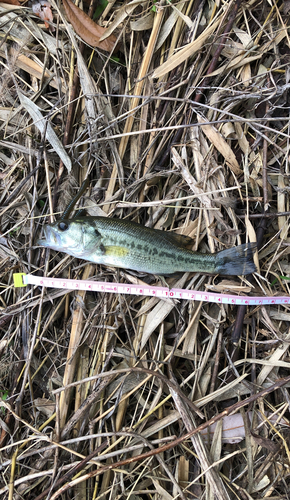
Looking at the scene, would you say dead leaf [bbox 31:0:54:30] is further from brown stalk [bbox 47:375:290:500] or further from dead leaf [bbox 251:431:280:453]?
dead leaf [bbox 251:431:280:453]

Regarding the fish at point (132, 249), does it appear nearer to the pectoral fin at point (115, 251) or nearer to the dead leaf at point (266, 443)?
the pectoral fin at point (115, 251)

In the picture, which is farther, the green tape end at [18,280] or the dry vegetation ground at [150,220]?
the green tape end at [18,280]

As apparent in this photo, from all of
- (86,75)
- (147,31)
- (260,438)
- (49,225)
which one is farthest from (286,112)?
(260,438)

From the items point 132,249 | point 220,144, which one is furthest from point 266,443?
point 220,144

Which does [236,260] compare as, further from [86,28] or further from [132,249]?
[86,28]

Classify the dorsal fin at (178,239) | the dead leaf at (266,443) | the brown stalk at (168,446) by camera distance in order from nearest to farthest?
the brown stalk at (168,446) → the dead leaf at (266,443) → the dorsal fin at (178,239)

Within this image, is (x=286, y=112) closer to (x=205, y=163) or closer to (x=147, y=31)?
(x=205, y=163)

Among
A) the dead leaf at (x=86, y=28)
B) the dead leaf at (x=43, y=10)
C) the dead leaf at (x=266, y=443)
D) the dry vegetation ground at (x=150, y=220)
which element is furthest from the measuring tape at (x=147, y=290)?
the dead leaf at (x=43, y=10)
